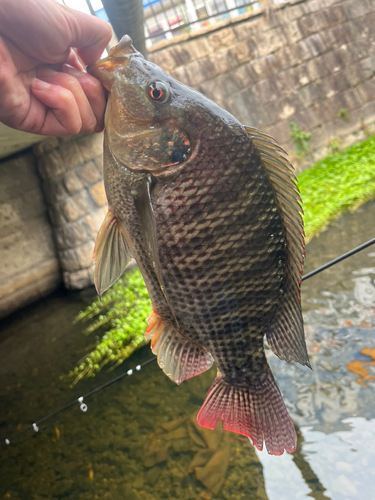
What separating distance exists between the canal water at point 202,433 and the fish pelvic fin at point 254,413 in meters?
1.21

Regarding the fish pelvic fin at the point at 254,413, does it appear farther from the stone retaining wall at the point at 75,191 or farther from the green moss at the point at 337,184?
the stone retaining wall at the point at 75,191

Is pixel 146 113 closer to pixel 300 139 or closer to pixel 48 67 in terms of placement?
pixel 48 67

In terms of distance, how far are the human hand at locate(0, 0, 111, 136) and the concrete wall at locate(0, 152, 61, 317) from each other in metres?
4.87

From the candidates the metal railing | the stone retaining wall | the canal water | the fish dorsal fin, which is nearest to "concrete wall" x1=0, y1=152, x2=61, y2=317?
the stone retaining wall

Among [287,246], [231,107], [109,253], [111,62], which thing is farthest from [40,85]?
[231,107]

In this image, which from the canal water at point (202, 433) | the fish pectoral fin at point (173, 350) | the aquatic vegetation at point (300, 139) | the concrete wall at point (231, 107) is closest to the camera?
the fish pectoral fin at point (173, 350)

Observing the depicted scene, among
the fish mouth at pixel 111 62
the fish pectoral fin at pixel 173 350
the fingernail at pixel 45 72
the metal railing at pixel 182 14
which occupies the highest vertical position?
the metal railing at pixel 182 14

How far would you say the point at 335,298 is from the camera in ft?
11.0

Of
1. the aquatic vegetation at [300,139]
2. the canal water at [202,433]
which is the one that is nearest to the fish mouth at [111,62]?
the canal water at [202,433]

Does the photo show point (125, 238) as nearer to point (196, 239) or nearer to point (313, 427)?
point (196, 239)

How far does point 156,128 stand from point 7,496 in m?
2.77

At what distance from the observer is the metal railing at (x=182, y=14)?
21.4ft

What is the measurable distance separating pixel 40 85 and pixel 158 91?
0.33 m

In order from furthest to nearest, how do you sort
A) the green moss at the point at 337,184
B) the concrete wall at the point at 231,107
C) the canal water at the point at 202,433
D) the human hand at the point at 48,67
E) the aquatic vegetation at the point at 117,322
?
the concrete wall at the point at 231,107 < the green moss at the point at 337,184 < the aquatic vegetation at the point at 117,322 < the canal water at the point at 202,433 < the human hand at the point at 48,67
